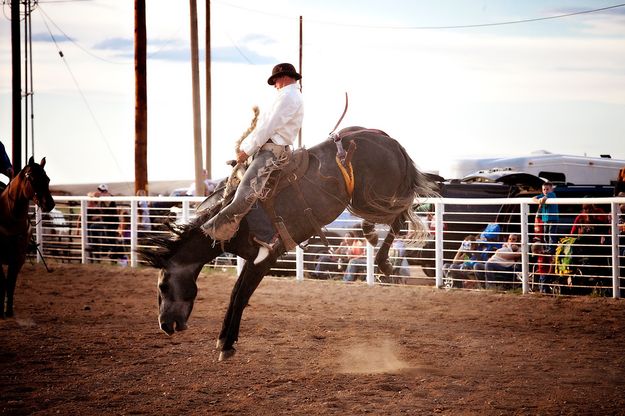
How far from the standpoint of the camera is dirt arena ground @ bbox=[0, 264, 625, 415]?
5867mm

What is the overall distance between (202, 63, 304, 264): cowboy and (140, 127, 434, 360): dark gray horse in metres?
0.17

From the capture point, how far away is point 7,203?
34.8ft

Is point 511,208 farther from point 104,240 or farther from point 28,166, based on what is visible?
point 104,240

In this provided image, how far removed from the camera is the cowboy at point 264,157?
23.5 ft

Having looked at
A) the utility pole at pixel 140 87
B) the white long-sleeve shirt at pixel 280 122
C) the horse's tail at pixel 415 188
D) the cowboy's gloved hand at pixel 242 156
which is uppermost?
the utility pole at pixel 140 87

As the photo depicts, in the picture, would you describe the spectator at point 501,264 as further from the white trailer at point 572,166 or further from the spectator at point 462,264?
the white trailer at point 572,166

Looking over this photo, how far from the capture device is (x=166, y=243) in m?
7.33

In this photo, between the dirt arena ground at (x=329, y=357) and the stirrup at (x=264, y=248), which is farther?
the stirrup at (x=264, y=248)

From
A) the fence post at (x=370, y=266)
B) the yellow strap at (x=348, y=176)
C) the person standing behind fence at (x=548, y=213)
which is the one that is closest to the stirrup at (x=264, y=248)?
the yellow strap at (x=348, y=176)

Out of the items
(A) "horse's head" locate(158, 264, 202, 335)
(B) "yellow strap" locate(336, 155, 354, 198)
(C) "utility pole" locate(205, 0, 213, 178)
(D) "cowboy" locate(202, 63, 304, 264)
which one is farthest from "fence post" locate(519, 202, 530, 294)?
(C) "utility pole" locate(205, 0, 213, 178)

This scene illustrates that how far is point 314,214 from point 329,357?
1350 millimetres

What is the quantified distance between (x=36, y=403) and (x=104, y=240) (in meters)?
13.4

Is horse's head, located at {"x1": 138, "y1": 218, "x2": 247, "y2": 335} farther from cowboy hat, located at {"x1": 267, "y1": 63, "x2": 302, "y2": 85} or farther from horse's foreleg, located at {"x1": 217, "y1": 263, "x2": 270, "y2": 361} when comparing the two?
cowboy hat, located at {"x1": 267, "y1": 63, "x2": 302, "y2": 85}

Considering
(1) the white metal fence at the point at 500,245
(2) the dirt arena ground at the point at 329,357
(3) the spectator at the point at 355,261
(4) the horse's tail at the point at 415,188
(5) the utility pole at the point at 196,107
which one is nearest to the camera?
(2) the dirt arena ground at the point at 329,357
